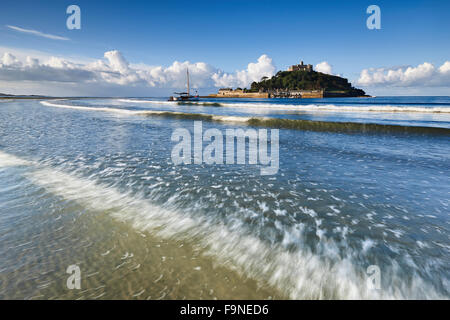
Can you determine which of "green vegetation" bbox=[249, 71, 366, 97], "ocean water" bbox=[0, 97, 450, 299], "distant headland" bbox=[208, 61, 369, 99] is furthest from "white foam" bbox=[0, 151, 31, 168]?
"green vegetation" bbox=[249, 71, 366, 97]

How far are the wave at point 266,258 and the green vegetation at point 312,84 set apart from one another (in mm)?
176183

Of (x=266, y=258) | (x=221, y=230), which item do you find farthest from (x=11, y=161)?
(x=266, y=258)

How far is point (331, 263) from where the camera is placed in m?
3.12

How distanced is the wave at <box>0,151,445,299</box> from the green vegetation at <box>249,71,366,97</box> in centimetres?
17618

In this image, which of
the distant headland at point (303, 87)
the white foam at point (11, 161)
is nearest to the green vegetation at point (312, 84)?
the distant headland at point (303, 87)

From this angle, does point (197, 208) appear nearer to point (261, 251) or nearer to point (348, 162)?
point (261, 251)

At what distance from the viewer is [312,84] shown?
556 ft

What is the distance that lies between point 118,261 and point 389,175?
7.84 m

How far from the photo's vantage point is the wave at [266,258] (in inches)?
→ 106

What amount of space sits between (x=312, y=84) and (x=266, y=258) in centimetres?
18924

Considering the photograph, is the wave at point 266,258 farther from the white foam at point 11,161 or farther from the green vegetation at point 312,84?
the green vegetation at point 312,84

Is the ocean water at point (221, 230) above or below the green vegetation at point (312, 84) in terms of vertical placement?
below

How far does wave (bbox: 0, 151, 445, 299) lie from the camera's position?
270cm

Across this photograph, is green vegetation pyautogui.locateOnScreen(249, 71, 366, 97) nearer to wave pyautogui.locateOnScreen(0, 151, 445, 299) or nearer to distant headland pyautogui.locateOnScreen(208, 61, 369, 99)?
distant headland pyautogui.locateOnScreen(208, 61, 369, 99)
